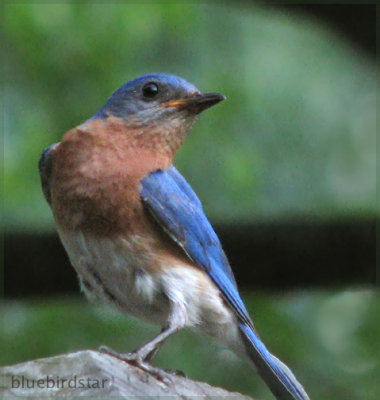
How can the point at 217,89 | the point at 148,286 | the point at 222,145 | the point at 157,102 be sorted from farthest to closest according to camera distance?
the point at 222,145 → the point at 217,89 → the point at 157,102 → the point at 148,286

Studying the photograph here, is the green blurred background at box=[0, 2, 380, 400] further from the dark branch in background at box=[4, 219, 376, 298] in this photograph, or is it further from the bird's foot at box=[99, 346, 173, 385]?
the bird's foot at box=[99, 346, 173, 385]

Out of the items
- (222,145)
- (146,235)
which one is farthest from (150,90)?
(222,145)

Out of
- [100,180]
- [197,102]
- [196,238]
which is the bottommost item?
[196,238]

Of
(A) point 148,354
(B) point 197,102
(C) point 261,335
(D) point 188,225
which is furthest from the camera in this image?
(C) point 261,335

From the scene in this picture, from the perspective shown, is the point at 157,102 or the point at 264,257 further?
the point at 264,257

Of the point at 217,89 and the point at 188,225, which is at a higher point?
the point at 217,89

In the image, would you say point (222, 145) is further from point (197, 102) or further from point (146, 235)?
point (146, 235)

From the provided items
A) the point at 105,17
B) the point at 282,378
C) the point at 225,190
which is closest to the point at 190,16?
the point at 105,17

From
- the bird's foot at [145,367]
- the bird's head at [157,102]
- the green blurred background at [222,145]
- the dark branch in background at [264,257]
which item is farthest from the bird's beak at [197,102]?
the bird's foot at [145,367]
